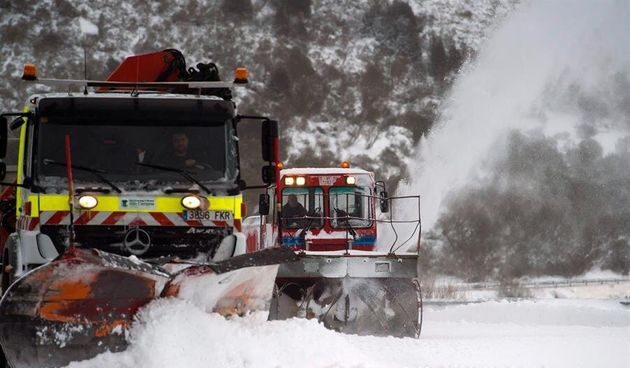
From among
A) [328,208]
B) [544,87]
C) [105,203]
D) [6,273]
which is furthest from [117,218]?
[544,87]

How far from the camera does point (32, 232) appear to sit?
315 inches

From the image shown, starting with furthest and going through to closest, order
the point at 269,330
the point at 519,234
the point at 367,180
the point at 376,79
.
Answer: the point at 376,79, the point at 519,234, the point at 367,180, the point at 269,330

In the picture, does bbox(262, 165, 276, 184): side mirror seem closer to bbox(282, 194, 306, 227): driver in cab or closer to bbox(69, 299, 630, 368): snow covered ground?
bbox(69, 299, 630, 368): snow covered ground

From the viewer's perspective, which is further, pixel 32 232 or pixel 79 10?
pixel 79 10

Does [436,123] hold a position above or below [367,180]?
above

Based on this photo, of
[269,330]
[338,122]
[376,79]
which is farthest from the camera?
[376,79]

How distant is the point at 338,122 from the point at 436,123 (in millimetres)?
5800

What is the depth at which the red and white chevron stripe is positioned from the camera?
26.3ft

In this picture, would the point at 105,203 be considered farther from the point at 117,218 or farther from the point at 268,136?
the point at 268,136

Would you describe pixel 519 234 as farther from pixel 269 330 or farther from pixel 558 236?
pixel 269 330

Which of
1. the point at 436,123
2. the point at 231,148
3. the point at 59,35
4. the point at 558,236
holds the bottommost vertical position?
the point at 558,236

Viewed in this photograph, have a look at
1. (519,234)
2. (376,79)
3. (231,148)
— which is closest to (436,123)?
(376,79)

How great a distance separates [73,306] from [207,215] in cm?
192

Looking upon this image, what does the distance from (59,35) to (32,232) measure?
156ft
